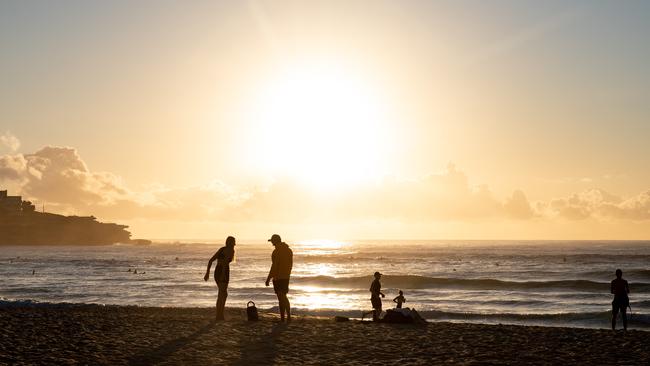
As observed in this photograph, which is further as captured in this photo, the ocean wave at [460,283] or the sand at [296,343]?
the ocean wave at [460,283]

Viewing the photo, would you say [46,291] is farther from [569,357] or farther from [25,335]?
[569,357]

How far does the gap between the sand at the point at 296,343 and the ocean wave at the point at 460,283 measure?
116 ft

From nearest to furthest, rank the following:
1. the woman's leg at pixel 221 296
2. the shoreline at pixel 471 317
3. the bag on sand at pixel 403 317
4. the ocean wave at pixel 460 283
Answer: the woman's leg at pixel 221 296, the bag on sand at pixel 403 317, the shoreline at pixel 471 317, the ocean wave at pixel 460 283

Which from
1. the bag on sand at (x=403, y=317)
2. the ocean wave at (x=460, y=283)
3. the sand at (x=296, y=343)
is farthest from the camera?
the ocean wave at (x=460, y=283)

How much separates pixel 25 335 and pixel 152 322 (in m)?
3.65

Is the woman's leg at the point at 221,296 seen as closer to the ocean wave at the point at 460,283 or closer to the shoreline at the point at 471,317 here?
the shoreline at the point at 471,317

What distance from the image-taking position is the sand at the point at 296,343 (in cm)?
1030

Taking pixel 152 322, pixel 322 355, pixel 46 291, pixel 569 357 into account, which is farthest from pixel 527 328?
pixel 46 291

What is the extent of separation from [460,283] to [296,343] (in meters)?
43.6

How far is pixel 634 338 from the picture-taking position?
45.0ft

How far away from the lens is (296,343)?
12.1m

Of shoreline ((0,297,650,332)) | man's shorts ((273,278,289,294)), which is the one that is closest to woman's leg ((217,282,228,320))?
man's shorts ((273,278,289,294))

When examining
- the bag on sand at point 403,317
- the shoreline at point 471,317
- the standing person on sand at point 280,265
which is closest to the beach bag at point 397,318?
the bag on sand at point 403,317

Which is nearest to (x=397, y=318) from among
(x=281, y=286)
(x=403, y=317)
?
(x=403, y=317)
